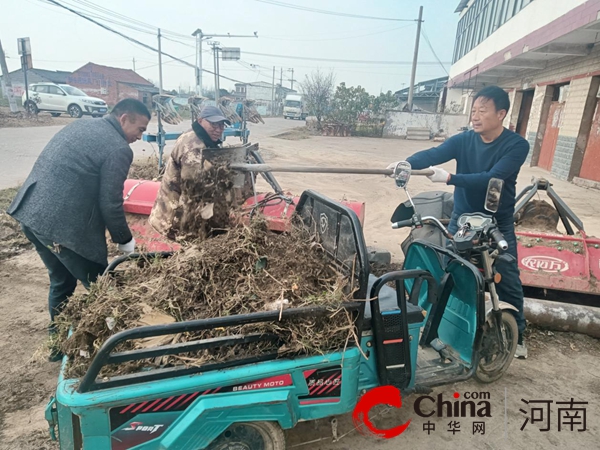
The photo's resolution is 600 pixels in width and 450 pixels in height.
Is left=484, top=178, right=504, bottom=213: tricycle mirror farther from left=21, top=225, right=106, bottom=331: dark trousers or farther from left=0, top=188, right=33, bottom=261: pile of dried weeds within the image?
left=0, top=188, right=33, bottom=261: pile of dried weeds

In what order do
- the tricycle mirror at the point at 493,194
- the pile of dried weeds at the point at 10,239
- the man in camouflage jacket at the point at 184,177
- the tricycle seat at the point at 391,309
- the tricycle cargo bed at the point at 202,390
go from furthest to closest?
1. the pile of dried weeds at the point at 10,239
2. the man in camouflage jacket at the point at 184,177
3. the tricycle mirror at the point at 493,194
4. the tricycle seat at the point at 391,309
5. the tricycle cargo bed at the point at 202,390

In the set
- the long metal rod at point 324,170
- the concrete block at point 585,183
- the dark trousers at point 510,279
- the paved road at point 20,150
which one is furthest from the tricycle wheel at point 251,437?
the concrete block at point 585,183

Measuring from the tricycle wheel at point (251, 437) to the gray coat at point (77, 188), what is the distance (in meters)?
1.64

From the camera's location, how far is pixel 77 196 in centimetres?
286

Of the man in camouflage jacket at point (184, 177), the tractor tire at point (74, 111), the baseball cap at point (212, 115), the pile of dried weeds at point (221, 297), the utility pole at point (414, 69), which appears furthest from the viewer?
the utility pole at point (414, 69)

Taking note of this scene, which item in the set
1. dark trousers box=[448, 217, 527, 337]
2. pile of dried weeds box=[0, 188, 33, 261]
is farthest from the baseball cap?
pile of dried weeds box=[0, 188, 33, 261]

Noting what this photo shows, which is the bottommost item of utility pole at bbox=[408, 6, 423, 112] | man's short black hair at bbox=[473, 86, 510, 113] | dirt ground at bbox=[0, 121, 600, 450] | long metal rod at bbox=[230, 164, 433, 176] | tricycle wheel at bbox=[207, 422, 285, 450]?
dirt ground at bbox=[0, 121, 600, 450]

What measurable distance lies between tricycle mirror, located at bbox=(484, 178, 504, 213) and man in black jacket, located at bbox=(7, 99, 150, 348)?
2.59m

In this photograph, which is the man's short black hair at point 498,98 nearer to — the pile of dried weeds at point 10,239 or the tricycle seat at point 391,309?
the tricycle seat at point 391,309

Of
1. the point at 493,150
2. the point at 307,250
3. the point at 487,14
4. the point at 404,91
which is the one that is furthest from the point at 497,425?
the point at 404,91

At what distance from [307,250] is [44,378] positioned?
6.96ft

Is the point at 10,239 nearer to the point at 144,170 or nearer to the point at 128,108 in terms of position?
the point at 144,170

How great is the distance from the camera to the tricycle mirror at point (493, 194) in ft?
9.46

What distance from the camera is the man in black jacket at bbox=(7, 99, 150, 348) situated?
9.28ft
